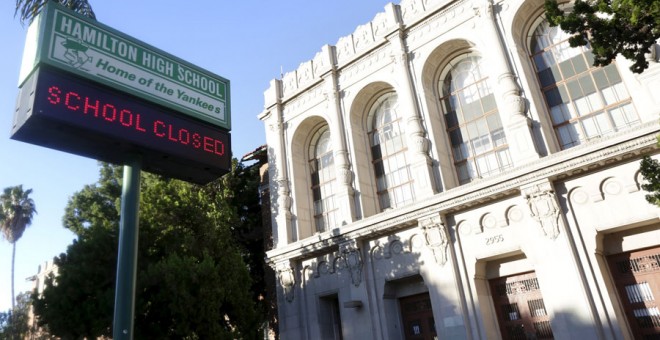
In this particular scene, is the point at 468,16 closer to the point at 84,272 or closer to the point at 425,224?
the point at 425,224

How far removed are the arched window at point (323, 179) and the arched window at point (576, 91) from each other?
9.13m

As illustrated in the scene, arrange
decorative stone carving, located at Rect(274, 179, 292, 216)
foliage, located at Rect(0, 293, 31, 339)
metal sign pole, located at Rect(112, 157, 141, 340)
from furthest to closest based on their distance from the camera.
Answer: foliage, located at Rect(0, 293, 31, 339) < decorative stone carving, located at Rect(274, 179, 292, 216) < metal sign pole, located at Rect(112, 157, 141, 340)

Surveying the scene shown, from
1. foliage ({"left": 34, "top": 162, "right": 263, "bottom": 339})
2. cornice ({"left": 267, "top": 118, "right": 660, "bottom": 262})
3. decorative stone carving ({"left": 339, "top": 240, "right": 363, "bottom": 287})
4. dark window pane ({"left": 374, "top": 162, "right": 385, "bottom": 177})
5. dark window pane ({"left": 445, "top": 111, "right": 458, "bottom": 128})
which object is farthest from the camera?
dark window pane ({"left": 374, "top": 162, "right": 385, "bottom": 177})

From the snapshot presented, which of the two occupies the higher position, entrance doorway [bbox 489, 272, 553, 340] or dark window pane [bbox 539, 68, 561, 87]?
dark window pane [bbox 539, 68, 561, 87]

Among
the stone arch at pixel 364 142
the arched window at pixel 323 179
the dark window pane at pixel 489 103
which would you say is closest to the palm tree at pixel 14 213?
the arched window at pixel 323 179

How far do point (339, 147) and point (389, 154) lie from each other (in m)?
2.06

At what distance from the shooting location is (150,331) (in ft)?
41.8

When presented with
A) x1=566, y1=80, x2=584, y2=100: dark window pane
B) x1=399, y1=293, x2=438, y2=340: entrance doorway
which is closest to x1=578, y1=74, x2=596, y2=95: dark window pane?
x1=566, y1=80, x2=584, y2=100: dark window pane

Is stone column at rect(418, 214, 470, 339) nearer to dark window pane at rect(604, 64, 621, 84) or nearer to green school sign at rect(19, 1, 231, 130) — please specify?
dark window pane at rect(604, 64, 621, 84)

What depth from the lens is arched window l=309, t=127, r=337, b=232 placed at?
64.3 ft

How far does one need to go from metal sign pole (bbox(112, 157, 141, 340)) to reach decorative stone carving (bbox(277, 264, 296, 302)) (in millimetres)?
10839

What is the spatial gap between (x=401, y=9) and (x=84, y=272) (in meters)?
14.7

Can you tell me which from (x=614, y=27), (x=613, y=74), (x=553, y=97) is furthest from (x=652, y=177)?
(x=553, y=97)

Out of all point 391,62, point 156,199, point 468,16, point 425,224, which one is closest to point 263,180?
point 156,199
